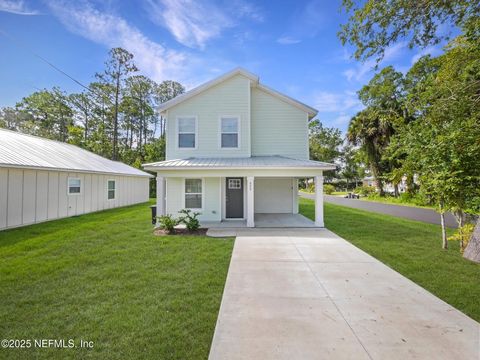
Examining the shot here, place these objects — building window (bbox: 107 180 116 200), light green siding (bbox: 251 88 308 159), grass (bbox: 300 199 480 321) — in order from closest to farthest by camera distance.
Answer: grass (bbox: 300 199 480 321) < light green siding (bbox: 251 88 308 159) < building window (bbox: 107 180 116 200)

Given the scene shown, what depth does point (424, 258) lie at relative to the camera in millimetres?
5789

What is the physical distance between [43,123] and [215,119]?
35.6m

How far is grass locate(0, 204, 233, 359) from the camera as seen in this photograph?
2688mm

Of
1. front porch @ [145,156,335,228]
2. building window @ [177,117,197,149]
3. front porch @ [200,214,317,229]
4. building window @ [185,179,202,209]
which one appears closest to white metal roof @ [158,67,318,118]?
building window @ [177,117,197,149]

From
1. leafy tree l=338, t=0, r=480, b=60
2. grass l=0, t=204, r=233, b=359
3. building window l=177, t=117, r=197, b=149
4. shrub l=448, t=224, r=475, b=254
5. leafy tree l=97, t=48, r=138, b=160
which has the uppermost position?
leafy tree l=97, t=48, r=138, b=160

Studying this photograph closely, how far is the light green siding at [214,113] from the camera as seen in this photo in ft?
35.9

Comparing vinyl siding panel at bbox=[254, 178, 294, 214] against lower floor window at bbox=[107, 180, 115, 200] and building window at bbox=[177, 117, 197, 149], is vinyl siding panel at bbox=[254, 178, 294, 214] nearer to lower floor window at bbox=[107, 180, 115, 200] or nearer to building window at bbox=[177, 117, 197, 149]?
building window at bbox=[177, 117, 197, 149]

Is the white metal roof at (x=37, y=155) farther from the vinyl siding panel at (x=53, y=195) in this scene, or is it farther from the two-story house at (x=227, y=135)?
the two-story house at (x=227, y=135)

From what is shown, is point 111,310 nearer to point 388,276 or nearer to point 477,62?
point 388,276

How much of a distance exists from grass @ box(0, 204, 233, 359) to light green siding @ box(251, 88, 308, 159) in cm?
593

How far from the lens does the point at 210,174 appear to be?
369 inches

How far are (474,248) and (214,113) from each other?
1029 cm

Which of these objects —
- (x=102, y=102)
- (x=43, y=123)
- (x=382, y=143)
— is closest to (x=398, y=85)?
(x=382, y=143)

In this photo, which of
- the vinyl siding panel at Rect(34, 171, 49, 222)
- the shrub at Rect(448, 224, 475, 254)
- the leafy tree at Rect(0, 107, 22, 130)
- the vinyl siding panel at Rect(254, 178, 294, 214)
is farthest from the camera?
the leafy tree at Rect(0, 107, 22, 130)
